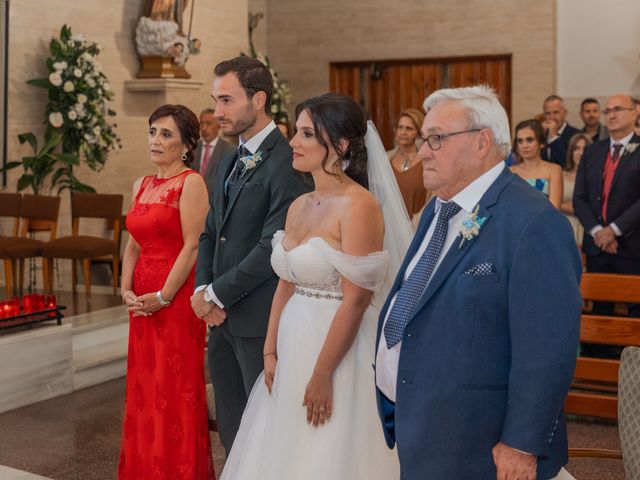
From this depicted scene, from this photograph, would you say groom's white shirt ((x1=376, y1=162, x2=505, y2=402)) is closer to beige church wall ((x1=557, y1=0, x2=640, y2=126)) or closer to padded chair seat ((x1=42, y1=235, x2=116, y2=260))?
padded chair seat ((x1=42, y1=235, x2=116, y2=260))

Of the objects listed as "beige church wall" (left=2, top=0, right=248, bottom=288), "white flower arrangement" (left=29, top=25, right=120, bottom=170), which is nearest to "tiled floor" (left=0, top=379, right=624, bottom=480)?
"white flower arrangement" (left=29, top=25, right=120, bottom=170)

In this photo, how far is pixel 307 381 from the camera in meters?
3.28

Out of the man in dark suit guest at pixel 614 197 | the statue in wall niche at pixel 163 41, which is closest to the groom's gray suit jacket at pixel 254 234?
the man in dark suit guest at pixel 614 197

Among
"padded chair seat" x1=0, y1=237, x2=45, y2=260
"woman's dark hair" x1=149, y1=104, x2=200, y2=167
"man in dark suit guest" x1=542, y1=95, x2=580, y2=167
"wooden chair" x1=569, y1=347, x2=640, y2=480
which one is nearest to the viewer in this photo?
"wooden chair" x1=569, y1=347, x2=640, y2=480

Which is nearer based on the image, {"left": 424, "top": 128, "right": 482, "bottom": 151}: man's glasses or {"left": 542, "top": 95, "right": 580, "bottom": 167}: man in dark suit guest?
{"left": 424, "top": 128, "right": 482, "bottom": 151}: man's glasses

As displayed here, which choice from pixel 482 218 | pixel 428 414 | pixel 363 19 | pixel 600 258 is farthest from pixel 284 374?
pixel 363 19

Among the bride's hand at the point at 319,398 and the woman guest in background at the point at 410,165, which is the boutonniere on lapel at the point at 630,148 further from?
the bride's hand at the point at 319,398

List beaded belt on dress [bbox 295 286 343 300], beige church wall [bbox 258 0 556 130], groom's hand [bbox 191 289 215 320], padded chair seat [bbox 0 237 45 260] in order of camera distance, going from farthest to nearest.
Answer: beige church wall [bbox 258 0 556 130]
padded chair seat [bbox 0 237 45 260]
groom's hand [bbox 191 289 215 320]
beaded belt on dress [bbox 295 286 343 300]

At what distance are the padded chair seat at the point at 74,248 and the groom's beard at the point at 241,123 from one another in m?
4.89

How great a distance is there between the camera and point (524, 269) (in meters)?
2.28

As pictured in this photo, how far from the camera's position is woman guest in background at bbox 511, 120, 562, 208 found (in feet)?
22.3

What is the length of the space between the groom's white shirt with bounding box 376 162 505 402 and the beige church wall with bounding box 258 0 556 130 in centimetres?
988

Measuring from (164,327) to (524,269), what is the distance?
2191 millimetres

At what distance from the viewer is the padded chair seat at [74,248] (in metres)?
8.24
